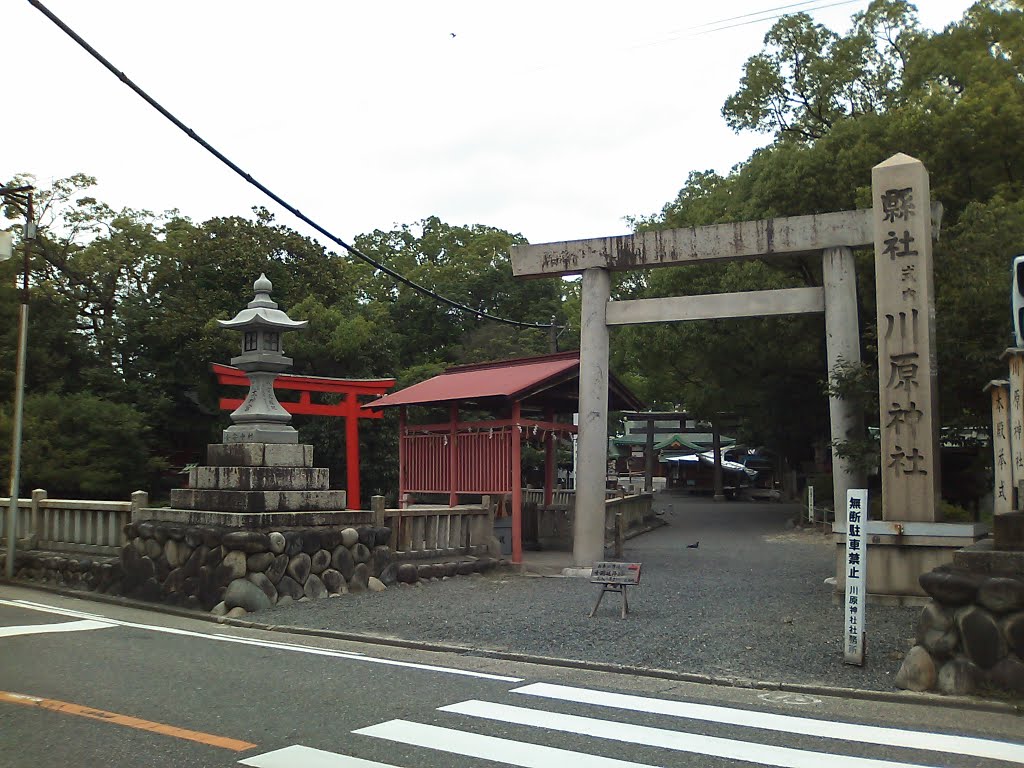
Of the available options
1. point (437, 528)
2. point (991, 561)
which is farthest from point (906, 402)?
point (437, 528)

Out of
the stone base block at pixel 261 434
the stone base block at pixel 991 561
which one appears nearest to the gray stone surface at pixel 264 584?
the stone base block at pixel 261 434

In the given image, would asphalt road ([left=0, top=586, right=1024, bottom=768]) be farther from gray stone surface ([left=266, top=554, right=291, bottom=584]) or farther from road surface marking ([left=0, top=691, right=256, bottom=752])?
gray stone surface ([left=266, top=554, right=291, bottom=584])

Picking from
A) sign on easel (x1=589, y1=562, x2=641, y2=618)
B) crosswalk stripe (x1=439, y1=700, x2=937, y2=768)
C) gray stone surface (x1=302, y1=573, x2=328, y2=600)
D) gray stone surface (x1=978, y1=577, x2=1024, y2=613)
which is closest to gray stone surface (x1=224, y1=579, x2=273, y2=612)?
gray stone surface (x1=302, y1=573, x2=328, y2=600)

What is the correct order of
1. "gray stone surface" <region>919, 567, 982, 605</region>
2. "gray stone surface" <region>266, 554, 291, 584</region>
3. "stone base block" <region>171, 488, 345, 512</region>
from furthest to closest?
"stone base block" <region>171, 488, 345, 512</region> → "gray stone surface" <region>266, 554, 291, 584</region> → "gray stone surface" <region>919, 567, 982, 605</region>

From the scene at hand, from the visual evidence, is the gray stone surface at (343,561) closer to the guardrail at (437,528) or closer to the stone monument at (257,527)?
the stone monument at (257,527)

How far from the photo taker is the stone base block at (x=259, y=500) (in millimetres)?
11758

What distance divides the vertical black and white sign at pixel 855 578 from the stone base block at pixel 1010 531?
106 cm

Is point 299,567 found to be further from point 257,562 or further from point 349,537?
point 349,537

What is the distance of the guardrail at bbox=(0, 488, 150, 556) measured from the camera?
1334cm

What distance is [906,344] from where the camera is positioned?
36.1ft

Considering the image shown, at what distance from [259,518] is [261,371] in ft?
7.63

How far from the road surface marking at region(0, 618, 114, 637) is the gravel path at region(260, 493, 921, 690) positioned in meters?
1.98

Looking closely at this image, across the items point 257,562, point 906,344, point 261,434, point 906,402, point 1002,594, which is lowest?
point 257,562

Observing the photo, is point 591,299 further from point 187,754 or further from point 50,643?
point 187,754
